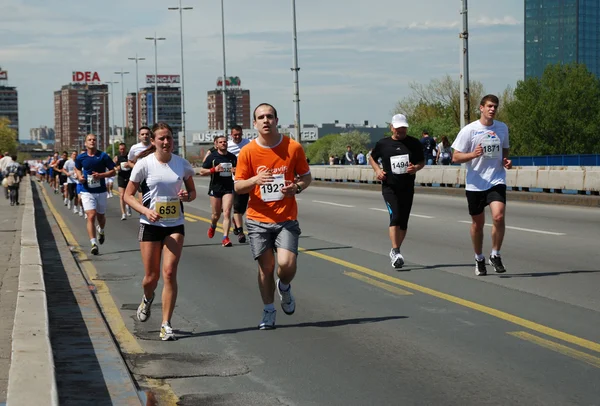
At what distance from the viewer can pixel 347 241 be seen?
54.2ft

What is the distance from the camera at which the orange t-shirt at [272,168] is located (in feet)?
26.9

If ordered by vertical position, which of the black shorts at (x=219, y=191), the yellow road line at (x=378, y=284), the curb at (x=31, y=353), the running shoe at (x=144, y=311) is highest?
the black shorts at (x=219, y=191)

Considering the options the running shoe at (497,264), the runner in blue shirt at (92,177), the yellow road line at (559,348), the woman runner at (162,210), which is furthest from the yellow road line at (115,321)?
the running shoe at (497,264)

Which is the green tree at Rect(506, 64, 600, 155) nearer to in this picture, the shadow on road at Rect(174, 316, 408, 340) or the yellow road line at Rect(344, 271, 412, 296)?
the yellow road line at Rect(344, 271, 412, 296)

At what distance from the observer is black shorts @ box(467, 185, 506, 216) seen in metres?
11.5

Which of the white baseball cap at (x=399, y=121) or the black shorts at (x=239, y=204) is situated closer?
the white baseball cap at (x=399, y=121)

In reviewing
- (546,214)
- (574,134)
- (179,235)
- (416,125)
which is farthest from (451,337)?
(574,134)

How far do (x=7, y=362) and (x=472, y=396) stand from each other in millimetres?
2924

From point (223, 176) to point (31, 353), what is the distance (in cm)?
1001

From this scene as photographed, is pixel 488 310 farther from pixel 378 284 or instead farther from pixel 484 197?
pixel 484 197

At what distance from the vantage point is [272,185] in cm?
816

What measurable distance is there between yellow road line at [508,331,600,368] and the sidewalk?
3670 mm

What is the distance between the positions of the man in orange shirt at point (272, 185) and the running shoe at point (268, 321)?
0.34 m

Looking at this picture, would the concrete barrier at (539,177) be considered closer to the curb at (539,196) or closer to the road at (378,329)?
the curb at (539,196)
